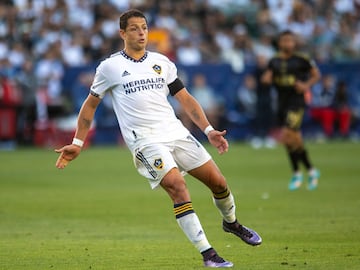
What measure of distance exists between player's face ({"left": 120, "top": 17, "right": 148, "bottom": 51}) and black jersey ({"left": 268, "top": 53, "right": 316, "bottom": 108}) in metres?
9.14

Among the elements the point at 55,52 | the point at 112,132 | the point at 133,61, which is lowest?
the point at 112,132

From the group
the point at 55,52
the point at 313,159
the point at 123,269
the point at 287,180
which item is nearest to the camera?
the point at 123,269

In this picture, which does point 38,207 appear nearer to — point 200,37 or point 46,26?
point 46,26

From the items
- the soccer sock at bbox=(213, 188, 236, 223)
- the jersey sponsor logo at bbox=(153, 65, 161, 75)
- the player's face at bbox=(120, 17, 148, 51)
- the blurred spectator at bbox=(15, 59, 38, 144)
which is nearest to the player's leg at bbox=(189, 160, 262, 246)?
the soccer sock at bbox=(213, 188, 236, 223)

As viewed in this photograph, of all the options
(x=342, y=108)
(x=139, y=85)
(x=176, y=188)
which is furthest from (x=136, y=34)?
(x=342, y=108)

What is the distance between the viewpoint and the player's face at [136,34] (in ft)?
33.1

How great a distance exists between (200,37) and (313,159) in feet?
30.7

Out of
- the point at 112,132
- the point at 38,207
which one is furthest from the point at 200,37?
the point at 38,207

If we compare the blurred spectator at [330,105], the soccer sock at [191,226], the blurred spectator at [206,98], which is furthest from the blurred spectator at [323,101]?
the soccer sock at [191,226]

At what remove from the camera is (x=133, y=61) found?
10.2m

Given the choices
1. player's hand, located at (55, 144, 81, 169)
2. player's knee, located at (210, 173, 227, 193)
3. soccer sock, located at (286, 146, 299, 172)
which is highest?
player's hand, located at (55, 144, 81, 169)

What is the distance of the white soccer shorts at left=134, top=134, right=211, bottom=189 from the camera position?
9781mm

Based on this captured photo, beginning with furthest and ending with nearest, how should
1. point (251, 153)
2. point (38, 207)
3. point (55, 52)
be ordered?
point (55, 52)
point (251, 153)
point (38, 207)

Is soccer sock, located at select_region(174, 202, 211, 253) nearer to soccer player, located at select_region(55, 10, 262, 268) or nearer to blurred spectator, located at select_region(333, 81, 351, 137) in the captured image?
Result: soccer player, located at select_region(55, 10, 262, 268)
